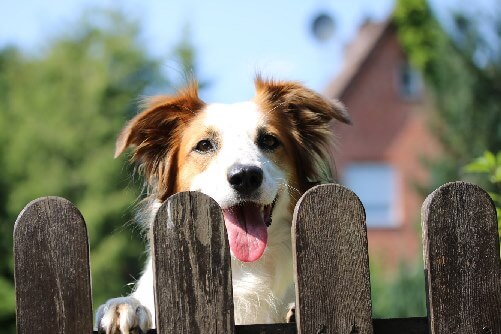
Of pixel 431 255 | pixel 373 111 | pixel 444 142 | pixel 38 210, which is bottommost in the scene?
pixel 431 255

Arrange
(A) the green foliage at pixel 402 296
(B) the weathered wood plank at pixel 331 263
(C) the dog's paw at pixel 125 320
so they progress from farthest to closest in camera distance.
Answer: (A) the green foliage at pixel 402 296 → (C) the dog's paw at pixel 125 320 → (B) the weathered wood plank at pixel 331 263

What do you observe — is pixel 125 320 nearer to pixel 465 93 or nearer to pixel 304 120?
pixel 304 120

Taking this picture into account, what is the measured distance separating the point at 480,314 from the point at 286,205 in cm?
186

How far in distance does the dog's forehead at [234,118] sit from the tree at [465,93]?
1515 centimetres

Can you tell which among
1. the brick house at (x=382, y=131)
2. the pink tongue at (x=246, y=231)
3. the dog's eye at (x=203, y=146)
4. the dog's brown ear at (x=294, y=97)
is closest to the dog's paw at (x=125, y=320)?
the pink tongue at (x=246, y=231)

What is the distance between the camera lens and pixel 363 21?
3128 centimetres

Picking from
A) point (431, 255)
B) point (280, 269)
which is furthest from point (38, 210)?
point (280, 269)

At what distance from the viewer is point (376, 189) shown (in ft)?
96.1

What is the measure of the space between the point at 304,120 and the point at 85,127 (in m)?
22.6

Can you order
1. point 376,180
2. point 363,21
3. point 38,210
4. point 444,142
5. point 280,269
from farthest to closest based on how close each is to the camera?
1. point 363,21
2. point 376,180
3. point 444,142
4. point 280,269
5. point 38,210

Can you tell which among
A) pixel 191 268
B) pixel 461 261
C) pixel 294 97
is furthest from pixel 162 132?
pixel 461 261

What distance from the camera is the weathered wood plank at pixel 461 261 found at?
2717mm

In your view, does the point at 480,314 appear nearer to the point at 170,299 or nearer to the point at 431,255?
the point at 431,255

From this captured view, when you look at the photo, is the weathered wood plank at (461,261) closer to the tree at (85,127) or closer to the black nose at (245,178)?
the black nose at (245,178)
